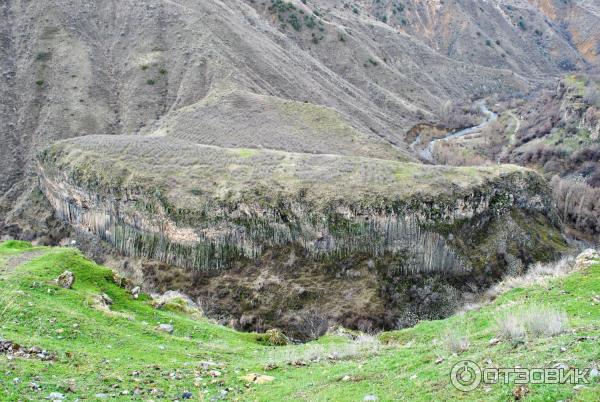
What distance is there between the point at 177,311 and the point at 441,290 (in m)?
21.3

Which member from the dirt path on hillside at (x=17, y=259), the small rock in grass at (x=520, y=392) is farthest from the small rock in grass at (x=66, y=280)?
the small rock in grass at (x=520, y=392)

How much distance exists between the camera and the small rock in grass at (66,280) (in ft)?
66.6

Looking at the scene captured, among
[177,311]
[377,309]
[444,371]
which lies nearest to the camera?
[444,371]

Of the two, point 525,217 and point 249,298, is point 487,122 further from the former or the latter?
point 249,298

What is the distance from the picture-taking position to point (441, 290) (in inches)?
Answer: 1533

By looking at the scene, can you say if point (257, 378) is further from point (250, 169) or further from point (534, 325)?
point (250, 169)

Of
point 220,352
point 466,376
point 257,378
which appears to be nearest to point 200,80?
point 220,352

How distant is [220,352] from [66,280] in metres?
7.22

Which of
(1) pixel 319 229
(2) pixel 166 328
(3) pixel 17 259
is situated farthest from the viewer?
(1) pixel 319 229

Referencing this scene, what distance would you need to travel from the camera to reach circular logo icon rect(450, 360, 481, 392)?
33.2 feet

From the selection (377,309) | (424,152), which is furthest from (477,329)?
(424,152)

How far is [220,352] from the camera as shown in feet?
58.4

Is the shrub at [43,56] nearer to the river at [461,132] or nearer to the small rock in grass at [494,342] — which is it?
the river at [461,132]

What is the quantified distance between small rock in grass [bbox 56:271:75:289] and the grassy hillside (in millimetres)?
259
